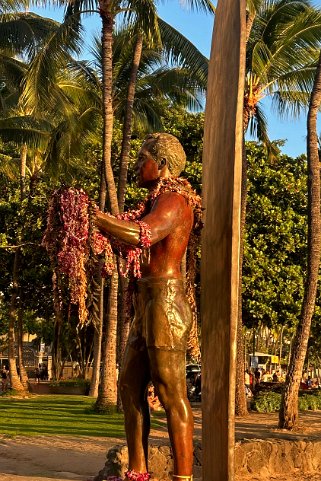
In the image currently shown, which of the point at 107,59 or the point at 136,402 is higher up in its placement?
the point at 107,59

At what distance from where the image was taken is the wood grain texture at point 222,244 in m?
3.46

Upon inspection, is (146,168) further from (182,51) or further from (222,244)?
(182,51)

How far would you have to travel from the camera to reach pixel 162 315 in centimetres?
393

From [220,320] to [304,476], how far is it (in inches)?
138

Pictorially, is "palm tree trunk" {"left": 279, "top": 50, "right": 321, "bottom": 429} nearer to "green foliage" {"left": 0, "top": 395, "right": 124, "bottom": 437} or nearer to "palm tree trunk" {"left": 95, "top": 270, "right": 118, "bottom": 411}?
"green foliage" {"left": 0, "top": 395, "right": 124, "bottom": 437}

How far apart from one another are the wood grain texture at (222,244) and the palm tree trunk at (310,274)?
417 inches

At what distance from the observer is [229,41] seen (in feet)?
12.0

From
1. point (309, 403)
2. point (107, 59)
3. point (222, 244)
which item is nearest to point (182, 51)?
point (107, 59)

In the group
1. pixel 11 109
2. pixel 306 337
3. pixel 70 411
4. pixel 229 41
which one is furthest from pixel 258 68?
pixel 229 41

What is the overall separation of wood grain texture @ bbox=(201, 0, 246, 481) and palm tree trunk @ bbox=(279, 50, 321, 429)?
10.6 metres

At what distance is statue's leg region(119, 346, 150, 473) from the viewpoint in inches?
160

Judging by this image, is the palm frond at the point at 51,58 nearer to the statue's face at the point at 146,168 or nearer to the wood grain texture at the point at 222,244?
the statue's face at the point at 146,168

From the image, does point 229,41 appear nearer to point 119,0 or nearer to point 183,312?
point 183,312

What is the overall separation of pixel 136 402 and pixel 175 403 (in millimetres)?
285
